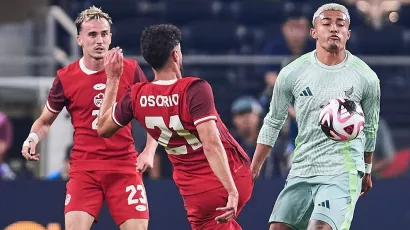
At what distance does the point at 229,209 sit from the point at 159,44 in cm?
122

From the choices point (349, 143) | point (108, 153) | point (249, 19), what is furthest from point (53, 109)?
point (249, 19)

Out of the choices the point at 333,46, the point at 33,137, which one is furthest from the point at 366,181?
the point at 33,137

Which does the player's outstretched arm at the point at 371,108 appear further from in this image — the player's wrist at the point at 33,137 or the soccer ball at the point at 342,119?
the player's wrist at the point at 33,137

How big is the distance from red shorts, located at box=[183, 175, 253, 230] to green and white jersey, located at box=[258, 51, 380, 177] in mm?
551

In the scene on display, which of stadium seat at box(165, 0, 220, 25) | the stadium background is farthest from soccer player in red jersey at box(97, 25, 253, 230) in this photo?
stadium seat at box(165, 0, 220, 25)

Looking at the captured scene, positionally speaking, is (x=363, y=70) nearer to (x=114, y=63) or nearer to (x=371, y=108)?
(x=371, y=108)

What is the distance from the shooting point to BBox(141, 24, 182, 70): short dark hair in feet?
22.4

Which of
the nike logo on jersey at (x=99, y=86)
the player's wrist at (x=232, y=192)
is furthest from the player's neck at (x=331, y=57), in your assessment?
the nike logo on jersey at (x=99, y=86)

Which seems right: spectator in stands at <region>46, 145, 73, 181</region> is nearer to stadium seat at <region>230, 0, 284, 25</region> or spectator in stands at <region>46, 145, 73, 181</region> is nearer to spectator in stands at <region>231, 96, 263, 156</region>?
spectator in stands at <region>231, 96, 263, 156</region>

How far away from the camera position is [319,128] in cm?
734

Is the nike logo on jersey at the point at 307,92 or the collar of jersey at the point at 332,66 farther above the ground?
the collar of jersey at the point at 332,66

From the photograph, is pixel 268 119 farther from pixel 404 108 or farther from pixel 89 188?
pixel 404 108

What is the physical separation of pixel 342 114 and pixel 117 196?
213 centimetres

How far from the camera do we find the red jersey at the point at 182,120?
6742 mm
